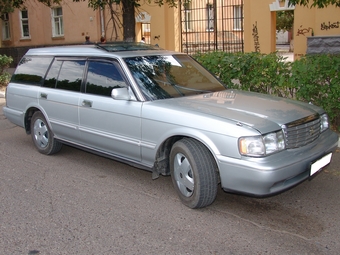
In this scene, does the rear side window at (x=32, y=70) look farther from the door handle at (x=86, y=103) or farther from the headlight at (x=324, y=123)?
the headlight at (x=324, y=123)

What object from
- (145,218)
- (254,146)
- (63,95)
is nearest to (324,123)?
(254,146)

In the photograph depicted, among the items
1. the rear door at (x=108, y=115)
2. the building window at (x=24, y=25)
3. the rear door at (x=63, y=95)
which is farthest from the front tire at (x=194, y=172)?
the building window at (x=24, y=25)

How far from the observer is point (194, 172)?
4305 mm

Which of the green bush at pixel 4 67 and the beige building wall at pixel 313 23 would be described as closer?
the beige building wall at pixel 313 23

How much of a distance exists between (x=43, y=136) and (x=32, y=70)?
3.61 feet

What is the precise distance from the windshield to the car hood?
0.71 feet

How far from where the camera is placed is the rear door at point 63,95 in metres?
5.83

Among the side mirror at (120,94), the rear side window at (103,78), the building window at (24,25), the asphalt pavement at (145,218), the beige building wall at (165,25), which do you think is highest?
the building window at (24,25)

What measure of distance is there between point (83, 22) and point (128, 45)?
1606 centimetres

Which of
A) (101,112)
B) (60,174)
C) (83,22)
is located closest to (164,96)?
(101,112)

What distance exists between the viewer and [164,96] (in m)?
5.05

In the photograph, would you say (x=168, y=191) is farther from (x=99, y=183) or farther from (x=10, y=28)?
(x=10, y=28)

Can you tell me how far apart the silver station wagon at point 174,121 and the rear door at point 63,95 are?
2 centimetres

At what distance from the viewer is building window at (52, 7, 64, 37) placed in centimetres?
2277
